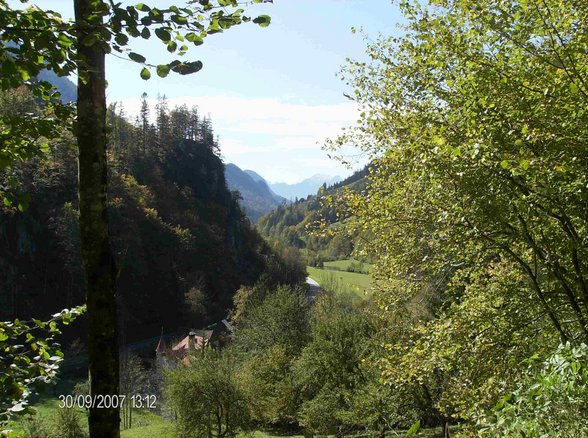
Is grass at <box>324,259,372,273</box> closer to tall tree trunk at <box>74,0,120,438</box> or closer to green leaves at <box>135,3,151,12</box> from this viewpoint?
tall tree trunk at <box>74,0,120,438</box>

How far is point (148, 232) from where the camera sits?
90.9 metres

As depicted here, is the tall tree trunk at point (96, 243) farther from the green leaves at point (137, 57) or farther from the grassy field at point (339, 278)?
the grassy field at point (339, 278)

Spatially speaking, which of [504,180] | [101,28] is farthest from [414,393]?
[101,28]

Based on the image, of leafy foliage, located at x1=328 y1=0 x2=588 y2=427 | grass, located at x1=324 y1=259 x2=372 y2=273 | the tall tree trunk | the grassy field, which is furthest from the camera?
grass, located at x1=324 y1=259 x2=372 y2=273

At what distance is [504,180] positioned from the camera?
629 cm

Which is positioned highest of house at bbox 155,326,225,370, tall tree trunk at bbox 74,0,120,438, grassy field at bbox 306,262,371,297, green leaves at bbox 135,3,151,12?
green leaves at bbox 135,3,151,12

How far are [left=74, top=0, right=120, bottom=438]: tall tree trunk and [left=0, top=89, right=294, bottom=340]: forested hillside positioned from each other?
51.8 meters

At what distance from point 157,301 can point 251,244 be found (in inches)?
1560

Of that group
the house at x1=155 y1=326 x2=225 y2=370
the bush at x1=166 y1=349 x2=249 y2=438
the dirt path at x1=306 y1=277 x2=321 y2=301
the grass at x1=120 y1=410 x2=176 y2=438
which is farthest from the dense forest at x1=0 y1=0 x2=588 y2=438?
the dirt path at x1=306 y1=277 x2=321 y2=301

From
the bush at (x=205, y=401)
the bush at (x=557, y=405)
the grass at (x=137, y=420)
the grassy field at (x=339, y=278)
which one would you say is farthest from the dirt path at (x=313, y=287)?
the bush at (x=557, y=405)

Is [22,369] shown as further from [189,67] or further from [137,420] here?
[137,420]

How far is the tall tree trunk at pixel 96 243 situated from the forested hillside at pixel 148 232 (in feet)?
170

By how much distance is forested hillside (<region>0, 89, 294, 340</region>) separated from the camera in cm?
7256

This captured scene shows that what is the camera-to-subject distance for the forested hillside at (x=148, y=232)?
238ft
